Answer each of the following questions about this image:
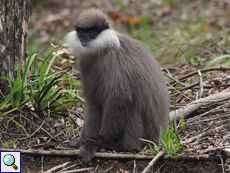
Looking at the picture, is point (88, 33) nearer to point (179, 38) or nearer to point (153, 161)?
point (153, 161)

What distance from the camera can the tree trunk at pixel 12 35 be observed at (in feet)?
12.8

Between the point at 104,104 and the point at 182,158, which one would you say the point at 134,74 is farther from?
the point at 182,158

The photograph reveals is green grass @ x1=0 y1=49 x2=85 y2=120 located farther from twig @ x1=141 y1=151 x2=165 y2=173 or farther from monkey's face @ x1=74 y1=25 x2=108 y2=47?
twig @ x1=141 y1=151 x2=165 y2=173

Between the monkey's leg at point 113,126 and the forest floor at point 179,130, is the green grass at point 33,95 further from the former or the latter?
the monkey's leg at point 113,126

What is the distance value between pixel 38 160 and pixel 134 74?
4.60 feet

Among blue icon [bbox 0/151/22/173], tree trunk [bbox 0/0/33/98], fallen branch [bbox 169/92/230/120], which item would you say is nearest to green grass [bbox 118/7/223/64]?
fallen branch [bbox 169/92/230/120]

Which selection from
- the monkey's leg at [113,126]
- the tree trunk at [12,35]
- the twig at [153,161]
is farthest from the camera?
the tree trunk at [12,35]

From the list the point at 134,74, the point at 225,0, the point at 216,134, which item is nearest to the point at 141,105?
the point at 134,74

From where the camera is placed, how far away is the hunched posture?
3.66 m

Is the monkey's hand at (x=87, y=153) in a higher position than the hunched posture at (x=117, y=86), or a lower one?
lower

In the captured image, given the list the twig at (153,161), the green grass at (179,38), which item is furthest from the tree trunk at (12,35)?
the green grass at (179,38)

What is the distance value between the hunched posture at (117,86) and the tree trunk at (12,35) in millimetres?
725

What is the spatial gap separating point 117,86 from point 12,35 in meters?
1.47

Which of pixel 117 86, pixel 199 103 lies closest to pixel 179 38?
pixel 199 103
